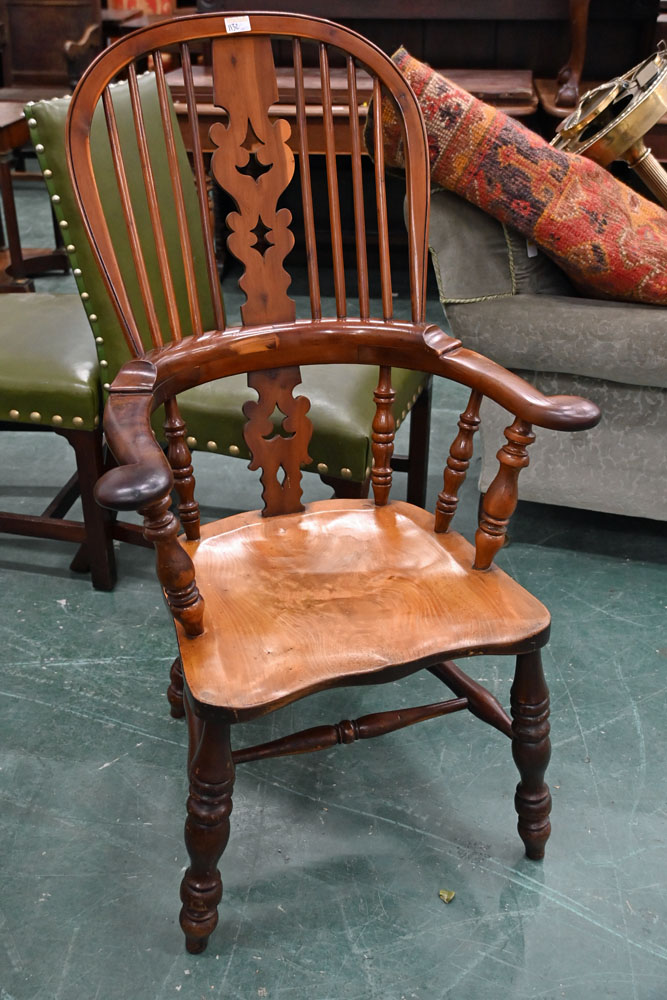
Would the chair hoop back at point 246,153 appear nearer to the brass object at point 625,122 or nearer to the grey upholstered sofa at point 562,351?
the grey upholstered sofa at point 562,351

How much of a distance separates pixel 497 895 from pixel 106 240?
3.64ft

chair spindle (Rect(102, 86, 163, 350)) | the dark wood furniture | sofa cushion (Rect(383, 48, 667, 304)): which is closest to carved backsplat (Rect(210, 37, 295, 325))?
chair spindle (Rect(102, 86, 163, 350))

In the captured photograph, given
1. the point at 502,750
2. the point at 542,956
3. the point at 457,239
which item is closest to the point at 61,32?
the point at 457,239

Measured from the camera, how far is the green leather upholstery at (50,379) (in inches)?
72.4

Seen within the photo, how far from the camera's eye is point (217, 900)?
1.27m

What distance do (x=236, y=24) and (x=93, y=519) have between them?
41.0 inches

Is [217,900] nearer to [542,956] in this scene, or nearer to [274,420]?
[542,956]

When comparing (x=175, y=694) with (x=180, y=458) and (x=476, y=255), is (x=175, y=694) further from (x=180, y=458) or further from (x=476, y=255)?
(x=476, y=255)

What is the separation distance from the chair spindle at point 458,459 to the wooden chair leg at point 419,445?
2.26 ft

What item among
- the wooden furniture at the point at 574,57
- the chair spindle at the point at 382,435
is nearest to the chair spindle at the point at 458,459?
the chair spindle at the point at 382,435

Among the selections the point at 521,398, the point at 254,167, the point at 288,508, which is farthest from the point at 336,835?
the point at 254,167

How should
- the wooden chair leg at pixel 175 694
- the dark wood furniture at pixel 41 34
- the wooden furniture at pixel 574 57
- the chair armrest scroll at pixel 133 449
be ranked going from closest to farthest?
1. the chair armrest scroll at pixel 133 449
2. the wooden chair leg at pixel 175 694
3. the wooden furniture at pixel 574 57
4. the dark wood furniture at pixel 41 34

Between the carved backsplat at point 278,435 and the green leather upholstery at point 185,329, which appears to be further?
the green leather upholstery at point 185,329

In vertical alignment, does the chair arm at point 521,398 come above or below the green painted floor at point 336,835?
above
